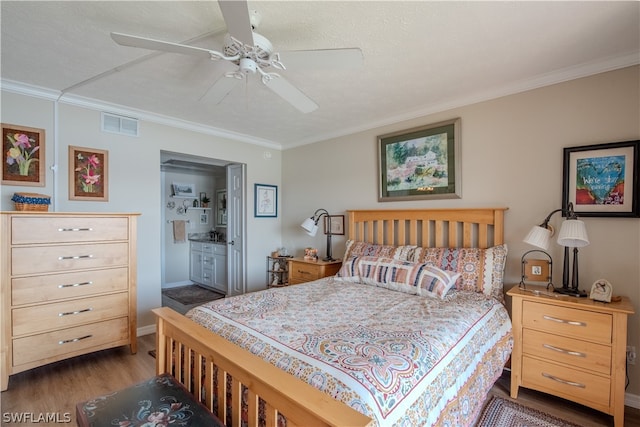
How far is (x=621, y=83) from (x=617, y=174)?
0.65 meters

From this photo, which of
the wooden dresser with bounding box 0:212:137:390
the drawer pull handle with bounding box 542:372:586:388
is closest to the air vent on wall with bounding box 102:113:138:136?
the wooden dresser with bounding box 0:212:137:390

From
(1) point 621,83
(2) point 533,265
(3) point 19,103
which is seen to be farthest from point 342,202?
(3) point 19,103

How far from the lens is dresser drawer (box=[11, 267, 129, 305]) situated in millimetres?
2254

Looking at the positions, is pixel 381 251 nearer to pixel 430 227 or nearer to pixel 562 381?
pixel 430 227

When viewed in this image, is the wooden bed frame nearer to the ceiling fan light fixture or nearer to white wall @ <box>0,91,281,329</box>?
the ceiling fan light fixture

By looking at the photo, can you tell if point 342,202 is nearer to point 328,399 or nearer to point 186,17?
point 186,17

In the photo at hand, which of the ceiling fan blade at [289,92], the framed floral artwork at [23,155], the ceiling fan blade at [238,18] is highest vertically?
the ceiling fan blade at [238,18]

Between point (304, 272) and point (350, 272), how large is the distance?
0.92 metres

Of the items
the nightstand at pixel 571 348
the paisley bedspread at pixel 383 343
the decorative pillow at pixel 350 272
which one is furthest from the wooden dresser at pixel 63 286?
the nightstand at pixel 571 348

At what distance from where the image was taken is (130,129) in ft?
10.4

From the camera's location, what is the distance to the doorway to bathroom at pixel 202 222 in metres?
4.44

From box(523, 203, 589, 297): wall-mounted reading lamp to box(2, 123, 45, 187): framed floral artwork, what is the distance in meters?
4.08

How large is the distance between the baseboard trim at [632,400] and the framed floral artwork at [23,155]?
192 inches

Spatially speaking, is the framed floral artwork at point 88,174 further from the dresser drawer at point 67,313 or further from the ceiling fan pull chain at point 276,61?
the ceiling fan pull chain at point 276,61
